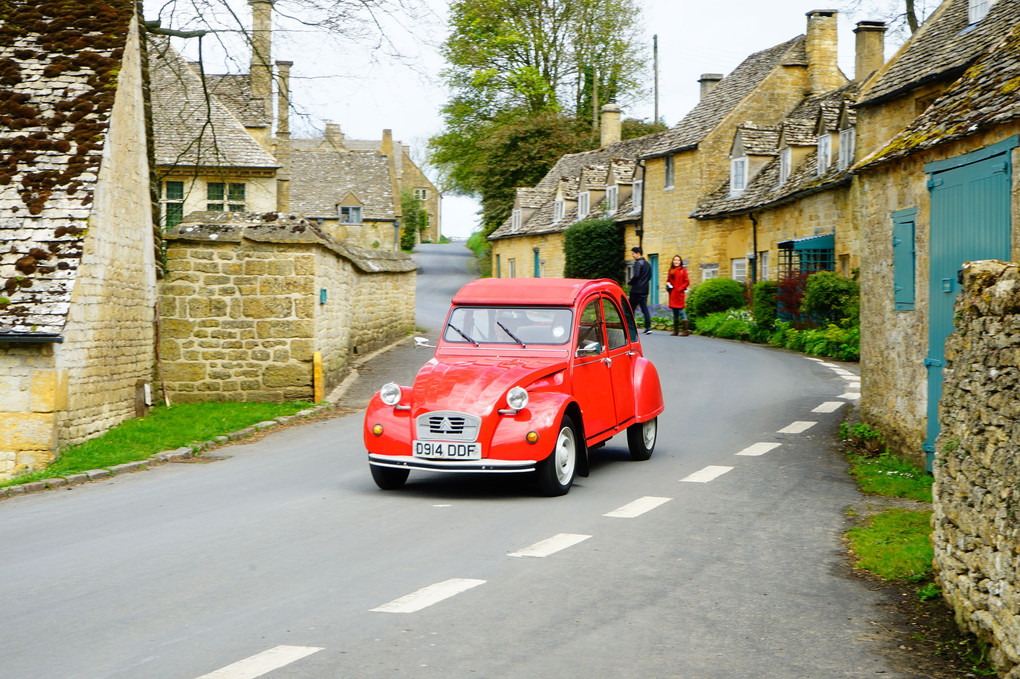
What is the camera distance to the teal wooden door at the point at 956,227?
9438mm

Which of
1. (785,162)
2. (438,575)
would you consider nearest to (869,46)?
(785,162)

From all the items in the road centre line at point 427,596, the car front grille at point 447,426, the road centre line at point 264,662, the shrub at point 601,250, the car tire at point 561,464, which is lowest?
the road centre line at point 427,596

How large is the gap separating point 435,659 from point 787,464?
7.51 m

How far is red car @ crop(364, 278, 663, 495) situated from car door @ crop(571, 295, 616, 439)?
12mm

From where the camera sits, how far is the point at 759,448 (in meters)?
12.7

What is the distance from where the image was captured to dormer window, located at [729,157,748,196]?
123 feet

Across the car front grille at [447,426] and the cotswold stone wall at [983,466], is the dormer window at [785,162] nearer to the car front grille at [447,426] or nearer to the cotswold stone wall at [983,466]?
the car front grille at [447,426]

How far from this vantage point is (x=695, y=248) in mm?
40125

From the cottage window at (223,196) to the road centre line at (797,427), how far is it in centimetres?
2951

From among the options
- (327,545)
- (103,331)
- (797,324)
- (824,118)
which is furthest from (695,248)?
(327,545)

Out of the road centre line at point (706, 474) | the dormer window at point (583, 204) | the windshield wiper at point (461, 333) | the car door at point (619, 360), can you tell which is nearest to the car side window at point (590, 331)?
the car door at point (619, 360)

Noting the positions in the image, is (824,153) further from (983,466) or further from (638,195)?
(983,466)

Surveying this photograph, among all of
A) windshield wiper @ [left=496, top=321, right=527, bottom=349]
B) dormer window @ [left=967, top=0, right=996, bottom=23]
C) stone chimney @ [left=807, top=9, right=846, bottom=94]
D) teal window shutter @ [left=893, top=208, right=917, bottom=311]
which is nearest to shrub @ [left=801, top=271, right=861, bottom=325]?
dormer window @ [left=967, top=0, right=996, bottom=23]

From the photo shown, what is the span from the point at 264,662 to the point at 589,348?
6330 millimetres
